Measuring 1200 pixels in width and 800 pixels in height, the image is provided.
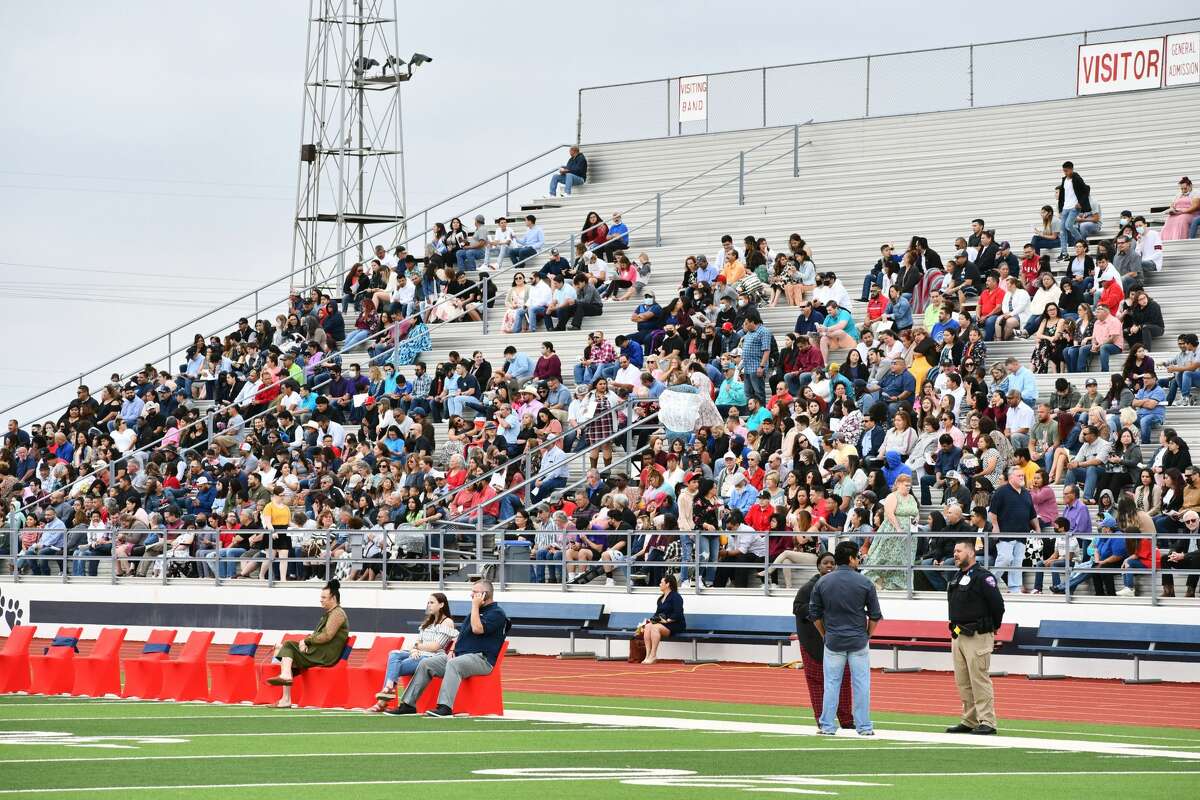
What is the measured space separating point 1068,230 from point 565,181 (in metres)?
14.4

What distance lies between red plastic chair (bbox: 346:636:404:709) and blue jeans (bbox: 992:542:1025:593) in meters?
7.99

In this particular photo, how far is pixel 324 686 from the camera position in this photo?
19.5m

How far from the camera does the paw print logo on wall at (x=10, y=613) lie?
32.2 meters

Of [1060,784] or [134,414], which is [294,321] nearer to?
[134,414]

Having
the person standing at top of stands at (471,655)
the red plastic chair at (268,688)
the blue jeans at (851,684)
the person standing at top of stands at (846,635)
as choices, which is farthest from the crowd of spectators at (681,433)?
the red plastic chair at (268,688)

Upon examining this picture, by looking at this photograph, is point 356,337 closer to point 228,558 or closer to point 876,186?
point 228,558

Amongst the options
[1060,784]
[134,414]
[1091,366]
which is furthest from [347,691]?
[134,414]

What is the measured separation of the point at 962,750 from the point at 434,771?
14.9ft

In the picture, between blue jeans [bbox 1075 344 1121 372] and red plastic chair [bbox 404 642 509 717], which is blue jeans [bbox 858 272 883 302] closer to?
blue jeans [bbox 1075 344 1121 372]

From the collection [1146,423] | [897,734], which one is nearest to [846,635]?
[897,734]

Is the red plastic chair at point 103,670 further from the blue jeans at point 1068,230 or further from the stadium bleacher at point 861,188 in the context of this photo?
the blue jeans at point 1068,230

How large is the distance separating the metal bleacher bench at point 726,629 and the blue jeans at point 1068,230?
9.80m

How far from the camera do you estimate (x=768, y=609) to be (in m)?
25.0

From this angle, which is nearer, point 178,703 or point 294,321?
point 178,703
